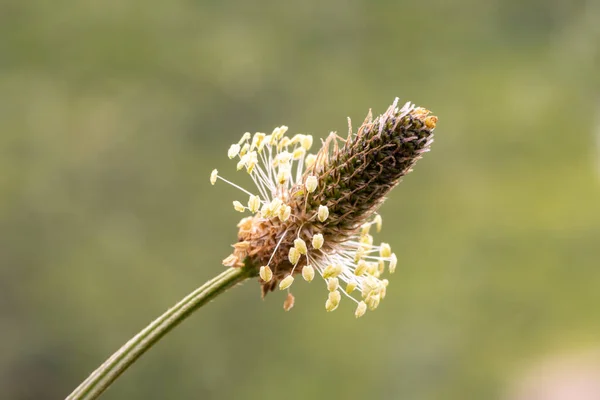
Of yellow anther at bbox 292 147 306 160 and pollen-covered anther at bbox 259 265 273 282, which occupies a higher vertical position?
yellow anther at bbox 292 147 306 160

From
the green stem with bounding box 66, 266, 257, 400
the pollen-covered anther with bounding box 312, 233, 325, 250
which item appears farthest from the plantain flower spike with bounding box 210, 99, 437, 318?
the green stem with bounding box 66, 266, 257, 400

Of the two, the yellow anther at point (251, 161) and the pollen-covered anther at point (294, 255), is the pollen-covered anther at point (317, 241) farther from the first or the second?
the yellow anther at point (251, 161)

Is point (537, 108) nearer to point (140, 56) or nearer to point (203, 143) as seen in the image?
point (203, 143)

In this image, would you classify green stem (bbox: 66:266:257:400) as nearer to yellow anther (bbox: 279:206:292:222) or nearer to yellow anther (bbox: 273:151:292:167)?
yellow anther (bbox: 279:206:292:222)

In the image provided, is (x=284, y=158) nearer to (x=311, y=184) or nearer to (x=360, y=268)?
(x=311, y=184)

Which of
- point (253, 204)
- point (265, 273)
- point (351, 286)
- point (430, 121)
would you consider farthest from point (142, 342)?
point (430, 121)
